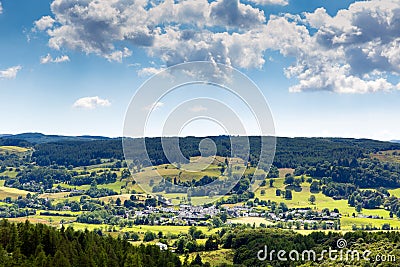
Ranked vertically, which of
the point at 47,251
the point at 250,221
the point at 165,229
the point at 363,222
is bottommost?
the point at 165,229

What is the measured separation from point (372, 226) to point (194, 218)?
69.6 meters

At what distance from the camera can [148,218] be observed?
19938 cm

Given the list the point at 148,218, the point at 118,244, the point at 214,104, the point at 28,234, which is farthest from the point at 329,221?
the point at 214,104

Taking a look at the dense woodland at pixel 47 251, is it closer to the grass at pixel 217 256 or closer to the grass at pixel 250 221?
the grass at pixel 217 256

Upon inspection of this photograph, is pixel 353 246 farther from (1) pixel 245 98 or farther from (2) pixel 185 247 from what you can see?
(1) pixel 245 98

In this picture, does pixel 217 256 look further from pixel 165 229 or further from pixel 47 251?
pixel 47 251

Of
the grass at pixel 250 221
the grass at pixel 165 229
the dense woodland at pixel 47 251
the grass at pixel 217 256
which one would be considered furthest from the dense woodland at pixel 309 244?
the grass at pixel 250 221

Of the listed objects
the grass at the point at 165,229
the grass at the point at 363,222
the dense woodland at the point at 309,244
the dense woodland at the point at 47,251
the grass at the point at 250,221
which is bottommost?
the grass at the point at 165,229

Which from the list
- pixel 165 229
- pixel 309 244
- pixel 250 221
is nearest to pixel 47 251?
pixel 309 244

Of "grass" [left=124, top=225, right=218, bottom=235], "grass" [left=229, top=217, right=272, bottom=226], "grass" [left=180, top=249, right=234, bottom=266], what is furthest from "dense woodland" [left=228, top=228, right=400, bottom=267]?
"grass" [left=229, top=217, right=272, bottom=226]

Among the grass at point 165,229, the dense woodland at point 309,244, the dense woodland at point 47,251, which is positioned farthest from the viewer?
the grass at point 165,229

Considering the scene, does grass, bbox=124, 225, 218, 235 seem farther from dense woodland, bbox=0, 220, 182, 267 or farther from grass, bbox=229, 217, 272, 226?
dense woodland, bbox=0, 220, 182, 267

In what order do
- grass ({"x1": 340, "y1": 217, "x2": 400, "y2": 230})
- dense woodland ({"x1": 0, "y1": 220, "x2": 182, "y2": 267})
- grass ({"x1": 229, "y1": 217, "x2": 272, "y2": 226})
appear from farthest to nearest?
grass ({"x1": 229, "y1": 217, "x2": 272, "y2": 226}) < grass ({"x1": 340, "y1": 217, "x2": 400, "y2": 230}) < dense woodland ({"x1": 0, "y1": 220, "x2": 182, "y2": 267})

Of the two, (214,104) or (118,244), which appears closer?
(214,104)
